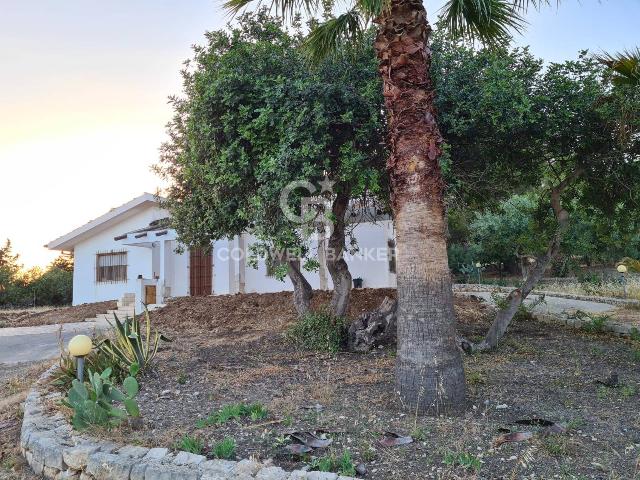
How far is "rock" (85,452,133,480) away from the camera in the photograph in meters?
3.53

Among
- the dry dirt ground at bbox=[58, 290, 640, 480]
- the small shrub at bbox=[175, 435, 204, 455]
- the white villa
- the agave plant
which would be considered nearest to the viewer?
the dry dirt ground at bbox=[58, 290, 640, 480]

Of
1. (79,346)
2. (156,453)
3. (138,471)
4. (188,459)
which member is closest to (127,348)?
(79,346)

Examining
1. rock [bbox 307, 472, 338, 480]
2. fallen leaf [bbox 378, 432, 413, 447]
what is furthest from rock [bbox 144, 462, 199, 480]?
fallen leaf [bbox 378, 432, 413, 447]

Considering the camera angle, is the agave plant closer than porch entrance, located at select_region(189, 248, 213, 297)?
Yes

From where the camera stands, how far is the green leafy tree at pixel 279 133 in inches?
261

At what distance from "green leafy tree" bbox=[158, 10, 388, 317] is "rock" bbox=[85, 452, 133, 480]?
3.64 metres

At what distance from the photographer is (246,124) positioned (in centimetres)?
705

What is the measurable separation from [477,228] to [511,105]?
18675 millimetres

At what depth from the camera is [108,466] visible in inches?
141

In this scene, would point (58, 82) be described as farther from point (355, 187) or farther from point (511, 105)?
point (511, 105)

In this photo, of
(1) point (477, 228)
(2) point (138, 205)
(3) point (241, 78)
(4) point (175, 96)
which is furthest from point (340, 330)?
(1) point (477, 228)

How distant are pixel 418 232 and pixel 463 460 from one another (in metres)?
2.12

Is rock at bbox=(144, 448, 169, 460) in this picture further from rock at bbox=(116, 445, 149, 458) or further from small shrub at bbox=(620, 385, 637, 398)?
small shrub at bbox=(620, 385, 637, 398)

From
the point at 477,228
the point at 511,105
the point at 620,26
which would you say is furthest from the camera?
the point at 477,228
